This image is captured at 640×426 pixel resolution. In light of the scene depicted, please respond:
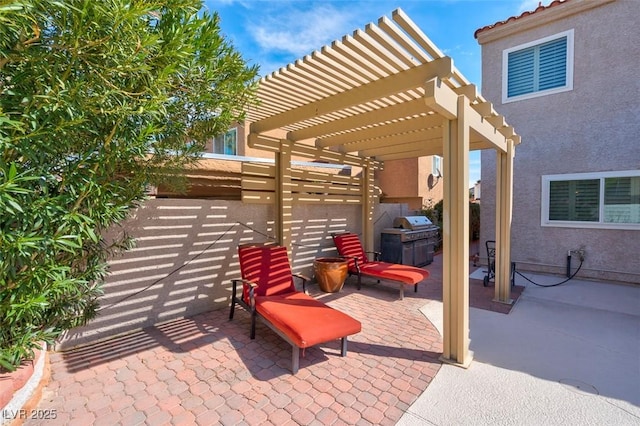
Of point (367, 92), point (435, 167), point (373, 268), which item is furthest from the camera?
point (435, 167)

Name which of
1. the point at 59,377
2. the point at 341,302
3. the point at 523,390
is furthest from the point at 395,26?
the point at 59,377

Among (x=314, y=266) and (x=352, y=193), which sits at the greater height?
(x=352, y=193)

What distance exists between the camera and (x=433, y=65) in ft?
12.6

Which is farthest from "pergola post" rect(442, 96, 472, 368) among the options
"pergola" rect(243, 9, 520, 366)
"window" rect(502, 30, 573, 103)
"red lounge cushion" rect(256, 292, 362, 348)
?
"window" rect(502, 30, 573, 103)

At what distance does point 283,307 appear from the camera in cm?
473

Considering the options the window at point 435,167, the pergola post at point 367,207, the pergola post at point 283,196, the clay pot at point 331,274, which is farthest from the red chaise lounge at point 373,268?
the window at point 435,167

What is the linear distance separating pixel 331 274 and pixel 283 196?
2.09 m

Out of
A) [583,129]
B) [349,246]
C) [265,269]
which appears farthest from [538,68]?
[265,269]

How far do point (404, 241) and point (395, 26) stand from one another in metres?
7.12

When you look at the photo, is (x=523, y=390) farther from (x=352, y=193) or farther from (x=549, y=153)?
(x=549, y=153)

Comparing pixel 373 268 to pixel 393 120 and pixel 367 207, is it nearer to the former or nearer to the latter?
pixel 367 207

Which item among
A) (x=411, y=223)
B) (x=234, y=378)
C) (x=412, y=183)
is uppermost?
(x=412, y=183)

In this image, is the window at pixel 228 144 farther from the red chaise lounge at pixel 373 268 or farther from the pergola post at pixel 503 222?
the pergola post at pixel 503 222

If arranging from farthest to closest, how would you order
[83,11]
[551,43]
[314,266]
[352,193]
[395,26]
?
[352,193] < [551,43] < [314,266] < [395,26] < [83,11]
